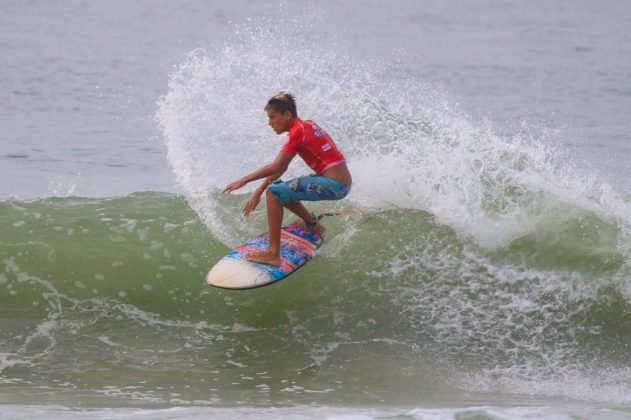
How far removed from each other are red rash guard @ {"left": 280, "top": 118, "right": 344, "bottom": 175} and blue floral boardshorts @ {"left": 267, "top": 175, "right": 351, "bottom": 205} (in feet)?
0.35

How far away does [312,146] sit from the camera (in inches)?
306

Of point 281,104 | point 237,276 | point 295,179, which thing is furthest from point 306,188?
point 237,276

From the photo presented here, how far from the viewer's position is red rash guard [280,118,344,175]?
7.64 m

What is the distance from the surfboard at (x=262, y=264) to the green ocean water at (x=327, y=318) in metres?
0.49

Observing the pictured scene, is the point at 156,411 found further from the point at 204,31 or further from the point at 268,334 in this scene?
the point at 204,31

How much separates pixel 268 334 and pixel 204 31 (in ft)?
77.7

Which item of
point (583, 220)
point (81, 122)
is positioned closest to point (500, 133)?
point (81, 122)

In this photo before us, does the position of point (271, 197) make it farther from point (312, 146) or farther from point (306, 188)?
point (312, 146)

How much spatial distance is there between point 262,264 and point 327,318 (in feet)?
2.59

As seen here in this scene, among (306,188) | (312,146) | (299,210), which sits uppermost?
(312,146)

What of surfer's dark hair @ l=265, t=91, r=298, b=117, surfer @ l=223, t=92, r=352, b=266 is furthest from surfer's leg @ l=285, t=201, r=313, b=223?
surfer's dark hair @ l=265, t=91, r=298, b=117

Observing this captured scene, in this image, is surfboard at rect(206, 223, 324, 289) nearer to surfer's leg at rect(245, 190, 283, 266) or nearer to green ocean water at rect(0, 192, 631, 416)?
surfer's leg at rect(245, 190, 283, 266)

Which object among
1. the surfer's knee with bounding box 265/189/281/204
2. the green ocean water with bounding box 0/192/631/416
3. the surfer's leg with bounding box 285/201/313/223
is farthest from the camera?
the surfer's leg with bounding box 285/201/313/223

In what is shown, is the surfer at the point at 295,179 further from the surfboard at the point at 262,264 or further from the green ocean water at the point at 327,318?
the green ocean water at the point at 327,318
